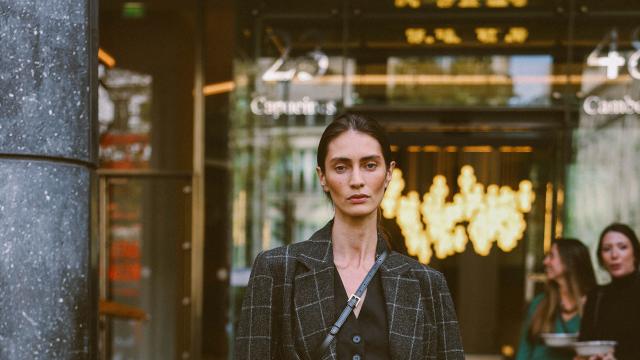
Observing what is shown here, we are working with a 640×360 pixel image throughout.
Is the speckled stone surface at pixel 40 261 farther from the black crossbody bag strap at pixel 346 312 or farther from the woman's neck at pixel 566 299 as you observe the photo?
the woman's neck at pixel 566 299

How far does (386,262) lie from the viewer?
7.89 feet

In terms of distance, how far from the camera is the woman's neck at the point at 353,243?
2.40m

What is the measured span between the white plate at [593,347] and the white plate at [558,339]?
155 millimetres

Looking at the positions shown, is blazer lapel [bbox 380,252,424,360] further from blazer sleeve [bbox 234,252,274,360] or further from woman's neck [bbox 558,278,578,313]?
woman's neck [bbox 558,278,578,313]

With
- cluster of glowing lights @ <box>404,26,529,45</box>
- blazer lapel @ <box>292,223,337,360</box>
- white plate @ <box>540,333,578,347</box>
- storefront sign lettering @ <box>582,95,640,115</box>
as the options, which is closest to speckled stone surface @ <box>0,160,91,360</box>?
blazer lapel @ <box>292,223,337,360</box>

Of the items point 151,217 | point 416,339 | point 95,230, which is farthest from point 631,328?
point 151,217

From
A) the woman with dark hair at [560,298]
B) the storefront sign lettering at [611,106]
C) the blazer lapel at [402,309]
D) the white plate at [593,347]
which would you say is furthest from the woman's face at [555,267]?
the blazer lapel at [402,309]

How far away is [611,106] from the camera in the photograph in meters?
7.82

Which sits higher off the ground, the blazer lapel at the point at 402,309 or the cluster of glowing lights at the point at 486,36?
the cluster of glowing lights at the point at 486,36

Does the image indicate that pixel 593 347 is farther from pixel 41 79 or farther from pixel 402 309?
pixel 41 79

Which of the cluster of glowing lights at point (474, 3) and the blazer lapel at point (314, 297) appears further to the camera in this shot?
the cluster of glowing lights at point (474, 3)

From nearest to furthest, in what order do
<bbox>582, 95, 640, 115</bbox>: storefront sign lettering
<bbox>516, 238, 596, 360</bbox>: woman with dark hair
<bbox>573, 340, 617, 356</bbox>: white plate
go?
1. <bbox>573, 340, 617, 356</bbox>: white plate
2. <bbox>516, 238, 596, 360</bbox>: woman with dark hair
3. <bbox>582, 95, 640, 115</bbox>: storefront sign lettering

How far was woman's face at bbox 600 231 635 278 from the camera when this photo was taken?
15.8 ft

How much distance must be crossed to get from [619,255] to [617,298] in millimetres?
271
